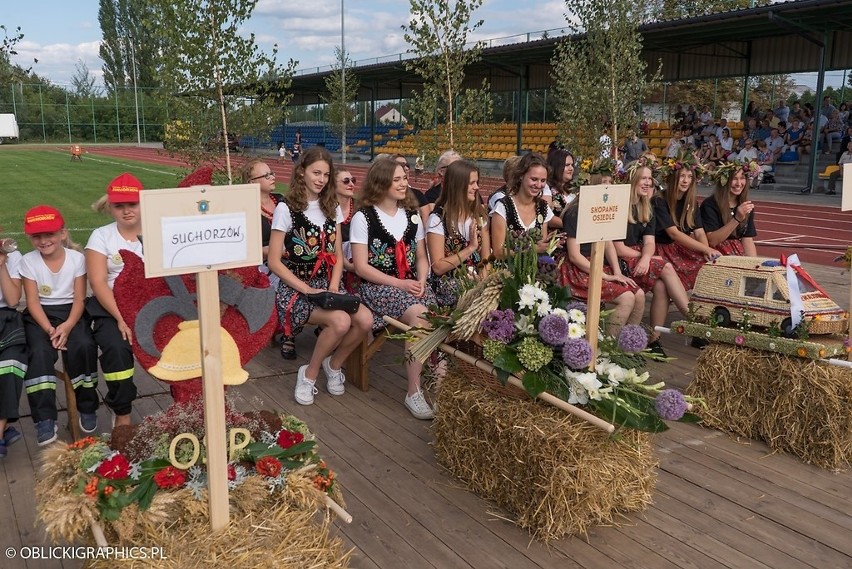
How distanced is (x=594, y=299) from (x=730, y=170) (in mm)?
2901

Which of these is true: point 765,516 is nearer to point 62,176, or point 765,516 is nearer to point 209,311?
point 209,311

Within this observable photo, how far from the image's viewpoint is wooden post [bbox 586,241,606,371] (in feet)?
9.06

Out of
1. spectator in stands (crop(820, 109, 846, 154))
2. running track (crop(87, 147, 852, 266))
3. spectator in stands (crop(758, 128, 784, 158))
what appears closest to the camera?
running track (crop(87, 147, 852, 266))

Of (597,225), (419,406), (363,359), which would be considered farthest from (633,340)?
(363,359)

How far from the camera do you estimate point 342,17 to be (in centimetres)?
3106

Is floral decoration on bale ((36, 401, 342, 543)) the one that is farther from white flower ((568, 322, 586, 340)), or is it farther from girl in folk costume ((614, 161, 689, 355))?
girl in folk costume ((614, 161, 689, 355))

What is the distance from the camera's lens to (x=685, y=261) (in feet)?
17.3

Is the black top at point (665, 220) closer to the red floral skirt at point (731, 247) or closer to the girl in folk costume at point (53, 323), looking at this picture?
the red floral skirt at point (731, 247)

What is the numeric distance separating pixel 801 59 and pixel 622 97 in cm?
1134

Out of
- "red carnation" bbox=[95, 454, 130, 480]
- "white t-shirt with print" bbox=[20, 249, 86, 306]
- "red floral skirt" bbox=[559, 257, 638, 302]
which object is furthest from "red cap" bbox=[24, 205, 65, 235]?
"red floral skirt" bbox=[559, 257, 638, 302]

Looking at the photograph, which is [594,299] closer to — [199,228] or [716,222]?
[199,228]

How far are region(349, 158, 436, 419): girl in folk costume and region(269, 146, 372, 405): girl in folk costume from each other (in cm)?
17

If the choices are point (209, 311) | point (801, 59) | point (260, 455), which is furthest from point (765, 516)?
point (801, 59)

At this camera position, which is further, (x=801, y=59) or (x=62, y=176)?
(x=62, y=176)
